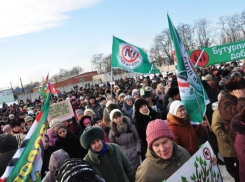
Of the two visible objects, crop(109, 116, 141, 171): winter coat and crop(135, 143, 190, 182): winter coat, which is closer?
crop(135, 143, 190, 182): winter coat

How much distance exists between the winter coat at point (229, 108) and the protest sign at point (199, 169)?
983mm

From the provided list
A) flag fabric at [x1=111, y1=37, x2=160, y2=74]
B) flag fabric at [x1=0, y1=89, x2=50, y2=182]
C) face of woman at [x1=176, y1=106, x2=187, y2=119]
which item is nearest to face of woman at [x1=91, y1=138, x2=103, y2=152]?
flag fabric at [x1=0, y1=89, x2=50, y2=182]

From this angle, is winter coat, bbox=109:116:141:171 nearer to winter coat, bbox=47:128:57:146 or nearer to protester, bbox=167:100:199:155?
winter coat, bbox=47:128:57:146

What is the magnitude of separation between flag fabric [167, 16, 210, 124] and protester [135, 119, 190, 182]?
1403 millimetres

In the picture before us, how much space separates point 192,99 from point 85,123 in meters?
2.53

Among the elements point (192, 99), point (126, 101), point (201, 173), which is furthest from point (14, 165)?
point (126, 101)

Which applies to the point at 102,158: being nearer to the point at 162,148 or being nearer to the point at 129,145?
the point at 162,148

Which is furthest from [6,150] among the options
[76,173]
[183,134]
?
[183,134]

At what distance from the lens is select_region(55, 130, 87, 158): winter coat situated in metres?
4.47

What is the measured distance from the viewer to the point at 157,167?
246 cm

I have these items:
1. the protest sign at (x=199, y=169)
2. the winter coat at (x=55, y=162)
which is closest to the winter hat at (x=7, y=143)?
the winter coat at (x=55, y=162)

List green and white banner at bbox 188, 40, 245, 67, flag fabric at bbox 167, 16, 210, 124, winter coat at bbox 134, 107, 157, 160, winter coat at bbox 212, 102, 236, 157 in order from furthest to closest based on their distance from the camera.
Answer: green and white banner at bbox 188, 40, 245, 67, winter coat at bbox 134, 107, 157, 160, winter coat at bbox 212, 102, 236, 157, flag fabric at bbox 167, 16, 210, 124

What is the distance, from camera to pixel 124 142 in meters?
4.71

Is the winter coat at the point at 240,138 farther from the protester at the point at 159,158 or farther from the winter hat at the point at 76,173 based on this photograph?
the winter hat at the point at 76,173
